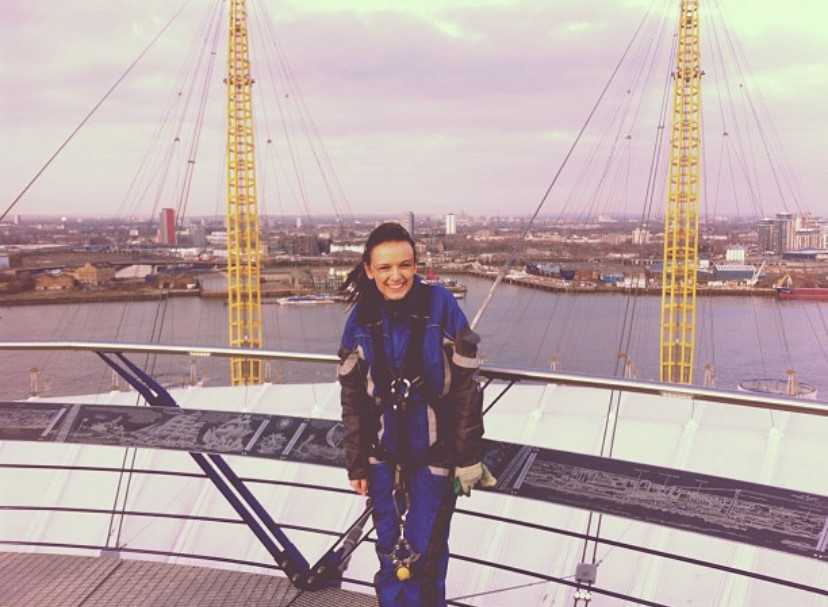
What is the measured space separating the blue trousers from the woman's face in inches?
10.4

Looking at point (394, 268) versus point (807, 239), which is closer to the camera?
point (394, 268)

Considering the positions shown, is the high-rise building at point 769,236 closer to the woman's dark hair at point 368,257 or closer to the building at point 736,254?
the building at point 736,254

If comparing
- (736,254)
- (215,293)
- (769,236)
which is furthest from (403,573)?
(736,254)

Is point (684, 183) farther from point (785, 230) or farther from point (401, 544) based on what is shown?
point (785, 230)

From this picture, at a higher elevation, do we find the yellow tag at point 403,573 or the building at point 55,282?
the yellow tag at point 403,573

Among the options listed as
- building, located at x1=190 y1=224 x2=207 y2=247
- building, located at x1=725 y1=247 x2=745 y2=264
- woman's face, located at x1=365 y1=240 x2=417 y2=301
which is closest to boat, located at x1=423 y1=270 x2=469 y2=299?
woman's face, located at x1=365 y1=240 x2=417 y2=301

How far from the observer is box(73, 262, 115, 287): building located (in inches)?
1086

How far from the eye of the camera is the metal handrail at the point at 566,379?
3.62 feet

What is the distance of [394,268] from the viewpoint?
113cm

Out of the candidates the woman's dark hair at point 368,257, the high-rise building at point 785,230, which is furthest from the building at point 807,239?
→ the woman's dark hair at point 368,257

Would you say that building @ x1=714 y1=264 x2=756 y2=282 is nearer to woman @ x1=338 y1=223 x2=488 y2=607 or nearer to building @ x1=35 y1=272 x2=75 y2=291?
building @ x1=35 y1=272 x2=75 y2=291

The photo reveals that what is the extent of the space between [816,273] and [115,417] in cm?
3408

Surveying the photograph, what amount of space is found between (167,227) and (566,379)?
1723cm

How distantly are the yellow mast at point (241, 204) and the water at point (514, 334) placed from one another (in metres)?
1.47
